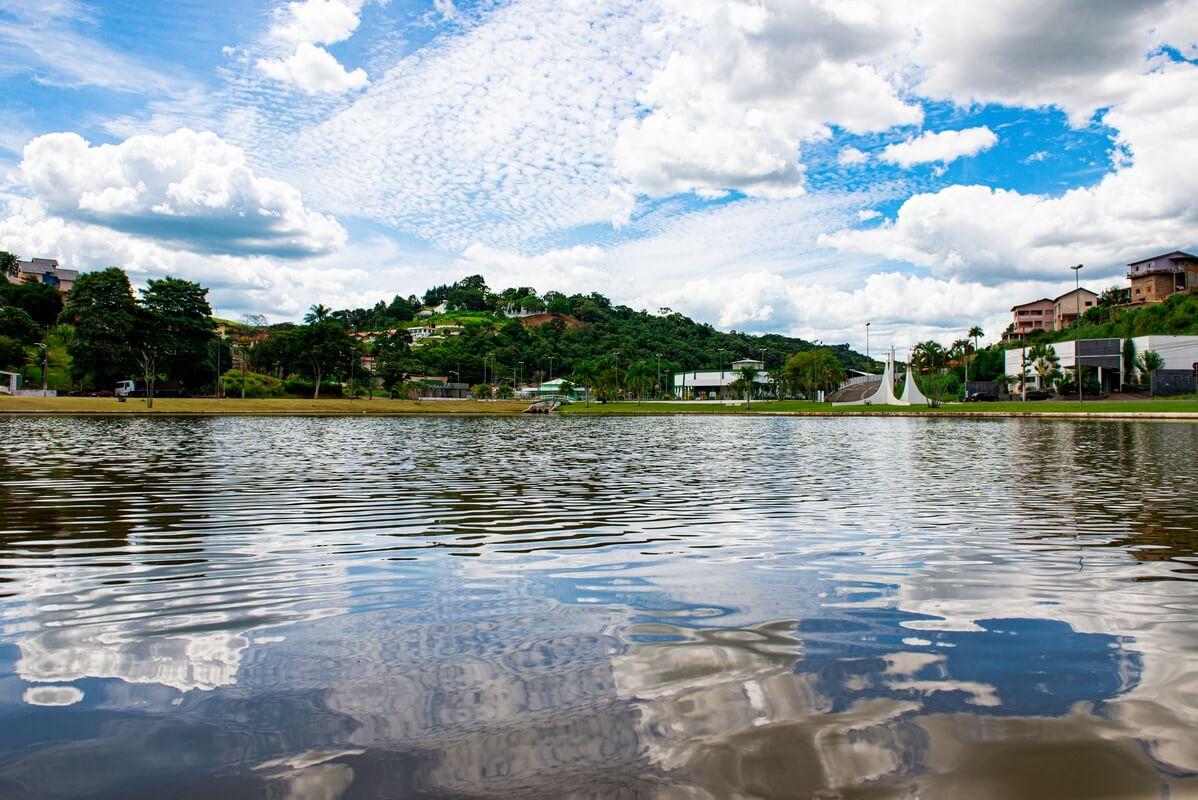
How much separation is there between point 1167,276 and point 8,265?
240968mm

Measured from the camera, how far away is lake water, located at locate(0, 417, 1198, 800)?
4.14 meters

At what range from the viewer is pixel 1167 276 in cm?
15862

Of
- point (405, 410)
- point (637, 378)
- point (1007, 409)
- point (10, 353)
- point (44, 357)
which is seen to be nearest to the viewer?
point (1007, 409)

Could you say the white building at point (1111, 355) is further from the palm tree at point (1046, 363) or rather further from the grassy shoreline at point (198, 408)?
the grassy shoreline at point (198, 408)

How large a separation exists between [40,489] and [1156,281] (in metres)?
195

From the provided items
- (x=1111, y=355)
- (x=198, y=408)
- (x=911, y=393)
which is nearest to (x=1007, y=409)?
(x=1111, y=355)

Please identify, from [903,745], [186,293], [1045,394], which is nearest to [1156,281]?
[1045,394]

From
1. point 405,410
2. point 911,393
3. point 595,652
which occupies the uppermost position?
point 911,393

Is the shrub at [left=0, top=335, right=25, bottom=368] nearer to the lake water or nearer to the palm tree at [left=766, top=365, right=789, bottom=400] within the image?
the lake water

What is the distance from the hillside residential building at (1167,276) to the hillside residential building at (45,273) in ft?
754

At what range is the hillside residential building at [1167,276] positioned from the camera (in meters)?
157

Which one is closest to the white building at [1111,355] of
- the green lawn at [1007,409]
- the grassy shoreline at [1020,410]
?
the green lawn at [1007,409]

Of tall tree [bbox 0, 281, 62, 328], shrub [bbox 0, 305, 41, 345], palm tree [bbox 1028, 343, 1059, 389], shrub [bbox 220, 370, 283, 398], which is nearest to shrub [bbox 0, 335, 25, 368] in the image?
shrub [bbox 0, 305, 41, 345]

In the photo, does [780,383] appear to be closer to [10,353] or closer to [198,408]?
[198,408]
